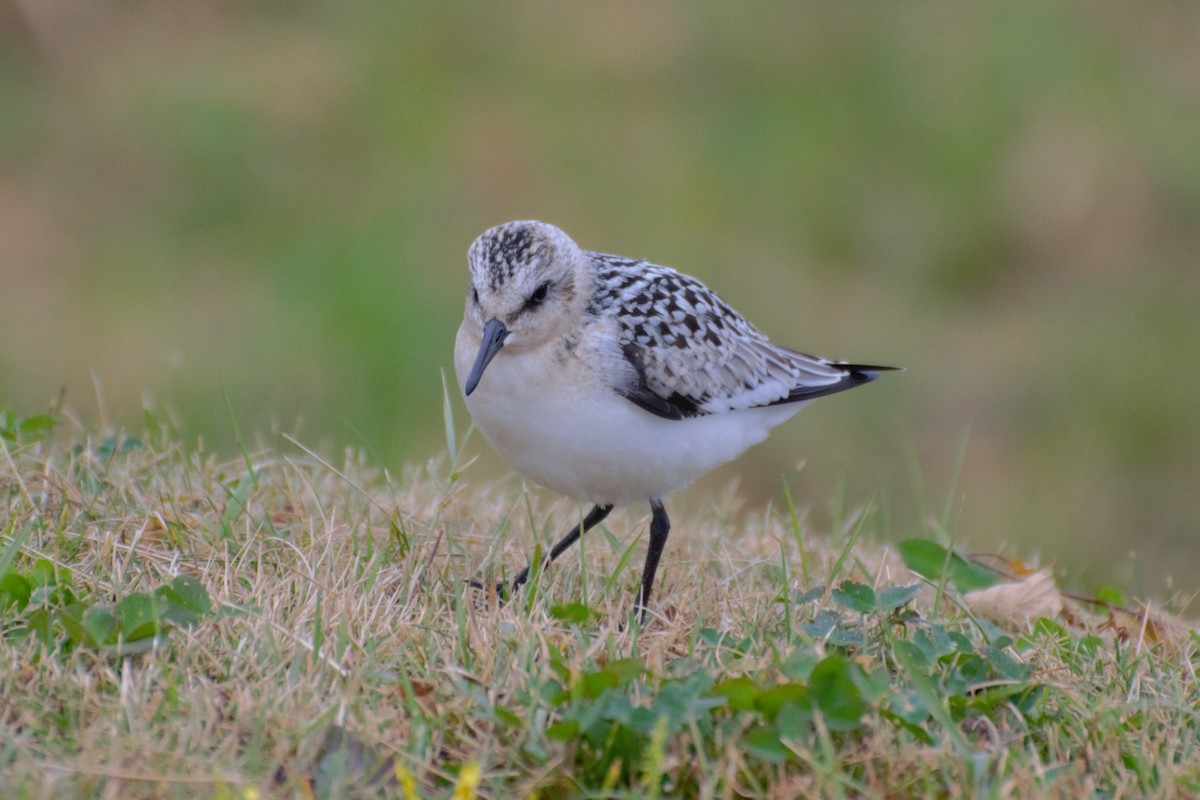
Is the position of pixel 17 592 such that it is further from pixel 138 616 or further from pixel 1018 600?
pixel 1018 600

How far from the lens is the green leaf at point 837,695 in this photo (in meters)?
3.53

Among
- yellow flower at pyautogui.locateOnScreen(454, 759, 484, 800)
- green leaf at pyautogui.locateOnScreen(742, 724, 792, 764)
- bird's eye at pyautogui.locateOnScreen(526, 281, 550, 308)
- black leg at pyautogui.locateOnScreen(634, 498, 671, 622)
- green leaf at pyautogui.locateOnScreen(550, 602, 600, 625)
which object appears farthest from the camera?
bird's eye at pyautogui.locateOnScreen(526, 281, 550, 308)

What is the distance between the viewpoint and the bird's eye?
4953 millimetres

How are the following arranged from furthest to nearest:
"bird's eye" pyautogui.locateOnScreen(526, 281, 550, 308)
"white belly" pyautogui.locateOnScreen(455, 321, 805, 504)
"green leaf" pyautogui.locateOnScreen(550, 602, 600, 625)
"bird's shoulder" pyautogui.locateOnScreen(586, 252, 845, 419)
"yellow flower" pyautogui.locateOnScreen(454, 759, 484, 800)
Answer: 1. "bird's shoulder" pyautogui.locateOnScreen(586, 252, 845, 419)
2. "bird's eye" pyautogui.locateOnScreen(526, 281, 550, 308)
3. "white belly" pyautogui.locateOnScreen(455, 321, 805, 504)
4. "green leaf" pyautogui.locateOnScreen(550, 602, 600, 625)
5. "yellow flower" pyautogui.locateOnScreen(454, 759, 484, 800)

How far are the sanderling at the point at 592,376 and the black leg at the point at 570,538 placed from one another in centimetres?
1

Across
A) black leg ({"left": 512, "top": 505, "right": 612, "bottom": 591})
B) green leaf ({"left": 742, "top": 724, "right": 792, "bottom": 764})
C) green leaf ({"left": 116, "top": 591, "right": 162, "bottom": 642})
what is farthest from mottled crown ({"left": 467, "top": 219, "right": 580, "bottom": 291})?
green leaf ({"left": 742, "top": 724, "right": 792, "bottom": 764})

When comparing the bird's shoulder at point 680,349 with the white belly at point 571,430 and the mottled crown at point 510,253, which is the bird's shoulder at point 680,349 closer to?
the white belly at point 571,430

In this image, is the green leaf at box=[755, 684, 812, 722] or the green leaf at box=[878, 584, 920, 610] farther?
the green leaf at box=[878, 584, 920, 610]

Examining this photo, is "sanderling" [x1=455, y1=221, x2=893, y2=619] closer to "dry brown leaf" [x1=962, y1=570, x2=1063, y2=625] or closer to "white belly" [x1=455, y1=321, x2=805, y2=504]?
"white belly" [x1=455, y1=321, x2=805, y2=504]

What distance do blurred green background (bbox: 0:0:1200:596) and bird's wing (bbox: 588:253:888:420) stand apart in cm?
429

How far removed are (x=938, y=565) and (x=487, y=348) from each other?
5.43ft

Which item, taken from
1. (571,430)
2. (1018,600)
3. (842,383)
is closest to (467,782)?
(571,430)

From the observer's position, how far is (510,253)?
16.4ft

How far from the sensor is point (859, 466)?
1029 cm
